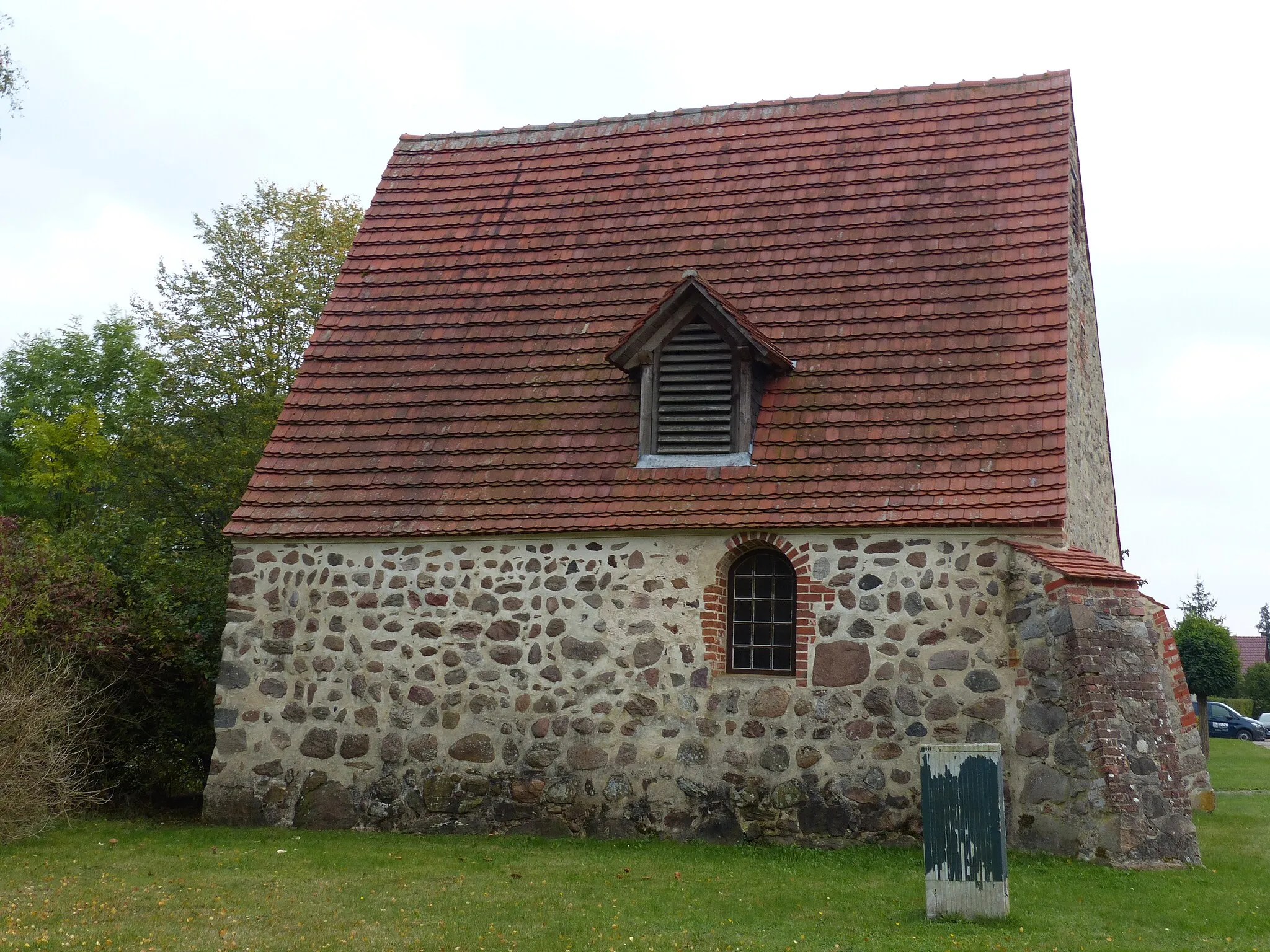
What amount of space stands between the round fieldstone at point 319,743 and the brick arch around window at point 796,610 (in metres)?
3.65

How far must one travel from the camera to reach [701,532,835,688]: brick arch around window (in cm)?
1062

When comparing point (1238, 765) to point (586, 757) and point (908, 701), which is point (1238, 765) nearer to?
point (908, 701)

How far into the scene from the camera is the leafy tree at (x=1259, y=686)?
Result: 146ft

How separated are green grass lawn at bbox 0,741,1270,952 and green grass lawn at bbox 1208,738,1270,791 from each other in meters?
6.57

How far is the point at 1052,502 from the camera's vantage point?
33.2 ft

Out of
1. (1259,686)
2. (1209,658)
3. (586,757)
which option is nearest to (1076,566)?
(586,757)

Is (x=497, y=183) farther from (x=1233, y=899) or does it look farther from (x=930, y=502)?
(x=1233, y=899)

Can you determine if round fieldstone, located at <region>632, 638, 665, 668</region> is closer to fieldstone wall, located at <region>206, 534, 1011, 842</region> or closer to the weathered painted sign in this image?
fieldstone wall, located at <region>206, 534, 1011, 842</region>

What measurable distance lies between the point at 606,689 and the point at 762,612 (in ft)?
5.14

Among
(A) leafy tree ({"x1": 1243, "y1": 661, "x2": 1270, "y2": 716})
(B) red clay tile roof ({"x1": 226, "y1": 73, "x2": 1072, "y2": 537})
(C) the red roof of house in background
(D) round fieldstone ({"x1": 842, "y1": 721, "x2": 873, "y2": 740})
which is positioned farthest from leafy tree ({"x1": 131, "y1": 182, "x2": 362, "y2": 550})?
(C) the red roof of house in background

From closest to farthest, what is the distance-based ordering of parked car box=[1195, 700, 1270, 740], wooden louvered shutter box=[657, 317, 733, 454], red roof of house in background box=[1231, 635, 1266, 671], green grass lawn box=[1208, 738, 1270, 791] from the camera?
wooden louvered shutter box=[657, 317, 733, 454] → green grass lawn box=[1208, 738, 1270, 791] → parked car box=[1195, 700, 1270, 740] → red roof of house in background box=[1231, 635, 1266, 671]

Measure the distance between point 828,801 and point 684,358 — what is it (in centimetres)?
430

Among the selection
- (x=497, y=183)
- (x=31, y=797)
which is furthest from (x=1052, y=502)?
(x=31, y=797)

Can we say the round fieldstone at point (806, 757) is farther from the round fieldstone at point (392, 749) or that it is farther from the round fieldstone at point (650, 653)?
the round fieldstone at point (392, 749)
